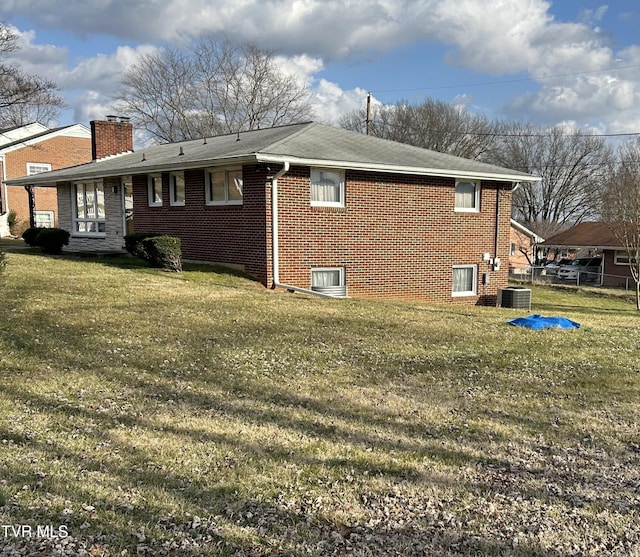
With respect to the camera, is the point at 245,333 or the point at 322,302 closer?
the point at 245,333

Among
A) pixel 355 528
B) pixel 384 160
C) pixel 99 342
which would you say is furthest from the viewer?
pixel 384 160

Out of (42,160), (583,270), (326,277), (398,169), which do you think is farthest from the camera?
(583,270)

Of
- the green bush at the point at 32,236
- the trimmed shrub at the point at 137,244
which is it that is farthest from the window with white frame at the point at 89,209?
the trimmed shrub at the point at 137,244

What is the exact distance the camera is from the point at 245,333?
8031 mm

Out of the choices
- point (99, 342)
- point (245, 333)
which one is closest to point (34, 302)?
point (99, 342)

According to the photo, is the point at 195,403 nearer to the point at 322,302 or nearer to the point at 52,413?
the point at 52,413

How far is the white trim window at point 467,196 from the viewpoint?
16797 millimetres

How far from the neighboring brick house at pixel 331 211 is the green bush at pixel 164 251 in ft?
4.42

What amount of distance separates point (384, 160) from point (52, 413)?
11688 mm

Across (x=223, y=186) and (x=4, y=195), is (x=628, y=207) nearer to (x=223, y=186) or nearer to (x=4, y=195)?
(x=223, y=186)

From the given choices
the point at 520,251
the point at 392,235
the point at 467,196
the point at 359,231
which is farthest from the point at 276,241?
the point at 520,251

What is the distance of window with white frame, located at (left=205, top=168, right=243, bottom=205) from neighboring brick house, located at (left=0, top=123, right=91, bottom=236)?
2187cm

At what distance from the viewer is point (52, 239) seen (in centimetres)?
1691

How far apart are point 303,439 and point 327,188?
1042cm
